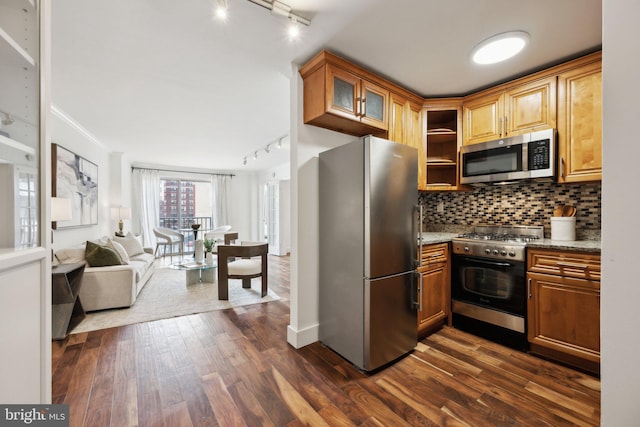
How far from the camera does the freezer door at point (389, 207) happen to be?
1.83 meters

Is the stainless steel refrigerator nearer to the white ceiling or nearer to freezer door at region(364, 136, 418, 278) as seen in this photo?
freezer door at region(364, 136, 418, 278)

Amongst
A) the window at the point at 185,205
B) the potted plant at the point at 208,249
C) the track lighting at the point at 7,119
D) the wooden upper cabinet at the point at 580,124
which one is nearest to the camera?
the track lighting at the point at 7,119

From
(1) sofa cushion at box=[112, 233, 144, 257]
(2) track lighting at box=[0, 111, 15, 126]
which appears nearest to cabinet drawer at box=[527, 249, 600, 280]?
(2) track lighting at box=[0, 111, 15, 126]

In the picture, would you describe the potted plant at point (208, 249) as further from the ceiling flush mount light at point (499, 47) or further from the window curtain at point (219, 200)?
the ceiling flush mount light at point (499, 47)

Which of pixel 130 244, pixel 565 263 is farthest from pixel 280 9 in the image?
pixel 130 244

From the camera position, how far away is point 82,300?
9.33 feet

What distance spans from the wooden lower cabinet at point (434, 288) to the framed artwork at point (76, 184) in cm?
433

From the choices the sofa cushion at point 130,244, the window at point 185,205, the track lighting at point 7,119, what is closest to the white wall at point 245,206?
the window at point 185,205

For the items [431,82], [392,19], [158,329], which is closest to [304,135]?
[392,19]

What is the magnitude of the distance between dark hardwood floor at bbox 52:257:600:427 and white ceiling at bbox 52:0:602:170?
244cm

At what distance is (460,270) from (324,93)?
2.09m

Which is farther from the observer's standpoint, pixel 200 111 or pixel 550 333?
pixel 200 111

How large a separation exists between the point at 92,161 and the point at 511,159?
6.01 m

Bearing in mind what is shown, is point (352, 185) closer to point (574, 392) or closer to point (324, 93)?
point (324, 93)
